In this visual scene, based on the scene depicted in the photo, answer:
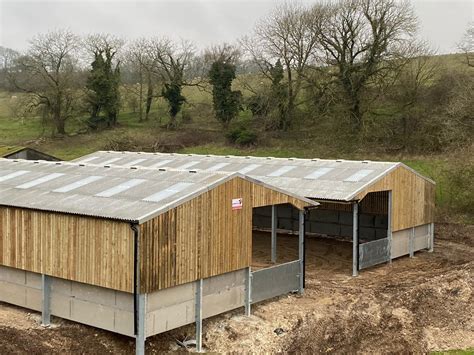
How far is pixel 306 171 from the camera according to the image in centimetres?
2523

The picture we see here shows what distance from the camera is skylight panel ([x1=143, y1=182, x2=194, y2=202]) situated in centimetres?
1452

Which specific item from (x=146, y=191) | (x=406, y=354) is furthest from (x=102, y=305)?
(x=406, y=354)

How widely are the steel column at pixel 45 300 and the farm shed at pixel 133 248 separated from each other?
0.03m

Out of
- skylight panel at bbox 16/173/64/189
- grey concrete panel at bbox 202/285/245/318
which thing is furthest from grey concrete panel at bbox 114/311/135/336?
skylight panel at bbox 16/173/64/189

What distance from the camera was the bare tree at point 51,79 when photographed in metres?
50.9

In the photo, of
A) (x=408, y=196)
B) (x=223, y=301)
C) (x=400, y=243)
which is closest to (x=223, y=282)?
(x=223, y=301)

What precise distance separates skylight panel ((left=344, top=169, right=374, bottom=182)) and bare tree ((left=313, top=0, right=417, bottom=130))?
2047 cm

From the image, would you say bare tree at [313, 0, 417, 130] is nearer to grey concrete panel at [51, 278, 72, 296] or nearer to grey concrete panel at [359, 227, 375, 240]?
grey concrete panel at [359, 227, 375, 240]

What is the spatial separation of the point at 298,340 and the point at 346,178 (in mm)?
9683

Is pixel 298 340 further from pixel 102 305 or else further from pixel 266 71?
pixel 266 71

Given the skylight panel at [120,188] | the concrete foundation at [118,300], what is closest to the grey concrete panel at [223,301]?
the concrete foundation at [118,300]

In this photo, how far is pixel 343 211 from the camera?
2817cm

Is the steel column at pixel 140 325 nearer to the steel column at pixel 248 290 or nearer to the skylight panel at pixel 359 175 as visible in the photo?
the steel column at pixel 248 290

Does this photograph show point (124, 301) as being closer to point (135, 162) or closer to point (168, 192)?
point (168, 192)
